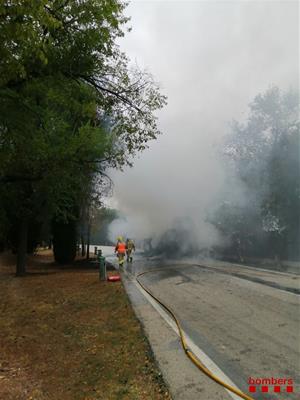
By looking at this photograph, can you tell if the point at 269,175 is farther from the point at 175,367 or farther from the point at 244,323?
the point at 175,367

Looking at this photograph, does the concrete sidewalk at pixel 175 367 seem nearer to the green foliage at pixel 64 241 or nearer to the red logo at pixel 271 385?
the red logo at pixel 271 385

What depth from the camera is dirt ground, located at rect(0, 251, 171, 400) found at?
3805mm

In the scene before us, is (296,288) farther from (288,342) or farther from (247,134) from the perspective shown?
(247,134)

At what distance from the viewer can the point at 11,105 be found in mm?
6594

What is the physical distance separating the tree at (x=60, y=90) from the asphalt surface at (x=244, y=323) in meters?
4.14

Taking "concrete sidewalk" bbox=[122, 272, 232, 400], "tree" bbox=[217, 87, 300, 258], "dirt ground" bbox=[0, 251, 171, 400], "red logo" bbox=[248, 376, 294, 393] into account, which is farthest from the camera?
"tree" bbox=[217, 87, 300, 258]

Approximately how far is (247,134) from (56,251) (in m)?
17.1

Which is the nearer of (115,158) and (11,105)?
(11,105)

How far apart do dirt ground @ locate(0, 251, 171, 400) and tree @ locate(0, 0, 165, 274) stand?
359cm

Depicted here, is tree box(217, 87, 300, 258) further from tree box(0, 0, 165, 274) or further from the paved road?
tree box(0, 0, 165, 274)

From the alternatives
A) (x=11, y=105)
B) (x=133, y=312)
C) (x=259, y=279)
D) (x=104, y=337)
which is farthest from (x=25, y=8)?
(x=259, y=279)

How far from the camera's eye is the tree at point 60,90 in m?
5.05

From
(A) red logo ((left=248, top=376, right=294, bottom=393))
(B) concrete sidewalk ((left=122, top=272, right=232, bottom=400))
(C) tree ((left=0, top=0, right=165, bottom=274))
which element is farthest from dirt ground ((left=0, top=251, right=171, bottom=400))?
(C) tree ((left=0, top=0, right=165, bottom=274))

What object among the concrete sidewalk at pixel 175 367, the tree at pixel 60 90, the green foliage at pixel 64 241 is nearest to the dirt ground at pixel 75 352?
the concrete sidewalk at pixel 175 367
